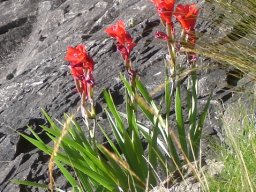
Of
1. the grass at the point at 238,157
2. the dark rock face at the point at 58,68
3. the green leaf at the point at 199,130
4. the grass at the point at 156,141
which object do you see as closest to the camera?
the grass at the point at 238,157

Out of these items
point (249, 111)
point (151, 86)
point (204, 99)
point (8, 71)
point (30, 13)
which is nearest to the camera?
point (249, 111)

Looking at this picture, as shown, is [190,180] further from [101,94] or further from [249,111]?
[101,94]

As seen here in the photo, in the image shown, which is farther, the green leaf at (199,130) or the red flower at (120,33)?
the green leaf at (199,130)

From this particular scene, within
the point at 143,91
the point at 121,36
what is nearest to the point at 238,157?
the point at 121,36

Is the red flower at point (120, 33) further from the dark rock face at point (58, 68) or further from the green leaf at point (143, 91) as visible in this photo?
the dark rock face at point (58, 68)

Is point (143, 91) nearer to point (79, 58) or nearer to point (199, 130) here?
point (199, 130)

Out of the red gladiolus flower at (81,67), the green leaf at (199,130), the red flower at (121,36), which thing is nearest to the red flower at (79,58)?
the red gladiolus flower at (81,67)

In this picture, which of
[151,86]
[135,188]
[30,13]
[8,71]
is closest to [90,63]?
[135,188]

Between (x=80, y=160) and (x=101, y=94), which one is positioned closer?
(x=80, y=160)
